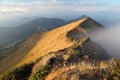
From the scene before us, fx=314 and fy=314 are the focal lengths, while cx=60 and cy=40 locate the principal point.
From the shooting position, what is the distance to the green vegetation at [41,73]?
34.9 meters

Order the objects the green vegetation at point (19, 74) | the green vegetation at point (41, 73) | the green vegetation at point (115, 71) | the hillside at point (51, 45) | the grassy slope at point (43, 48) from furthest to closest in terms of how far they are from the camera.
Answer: the grassy slope at point (43, 48) → the hillside at point (51, 45) → the green vegetation at point (19, 74) → the green vegetation at point (41, 73) → the green vegetation at point (115, 71)

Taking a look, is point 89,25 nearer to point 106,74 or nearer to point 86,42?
point 86,42

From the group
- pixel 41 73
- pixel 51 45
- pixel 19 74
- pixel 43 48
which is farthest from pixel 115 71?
pixel 43 48

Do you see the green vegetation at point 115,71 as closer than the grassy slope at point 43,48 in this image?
Yes

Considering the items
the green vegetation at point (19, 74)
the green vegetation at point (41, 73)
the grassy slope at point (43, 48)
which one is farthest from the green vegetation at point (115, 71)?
the grassy slope at point (43, 48)

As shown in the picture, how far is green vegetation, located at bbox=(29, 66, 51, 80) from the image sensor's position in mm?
34853

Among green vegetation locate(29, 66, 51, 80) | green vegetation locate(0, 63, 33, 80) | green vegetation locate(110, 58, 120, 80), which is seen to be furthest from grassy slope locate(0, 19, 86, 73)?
green vegetation locate(110, 58, 120, 80)

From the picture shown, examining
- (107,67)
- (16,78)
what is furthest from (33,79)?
(107,67)

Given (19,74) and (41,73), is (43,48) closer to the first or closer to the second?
(19,74)

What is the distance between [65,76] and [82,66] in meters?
2.72

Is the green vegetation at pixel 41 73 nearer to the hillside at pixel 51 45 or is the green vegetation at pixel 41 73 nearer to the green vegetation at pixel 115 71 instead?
the green vegetation at pixel 115 71

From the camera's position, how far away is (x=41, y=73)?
3509 cm

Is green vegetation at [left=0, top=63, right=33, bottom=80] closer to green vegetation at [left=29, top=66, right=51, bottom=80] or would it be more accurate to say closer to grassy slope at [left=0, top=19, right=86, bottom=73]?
green vegetation at [left=29, top=66, right=51, bottom=80]

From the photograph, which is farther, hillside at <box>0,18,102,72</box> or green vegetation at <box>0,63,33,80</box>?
hillside at <box>0,18,102,72</box>
